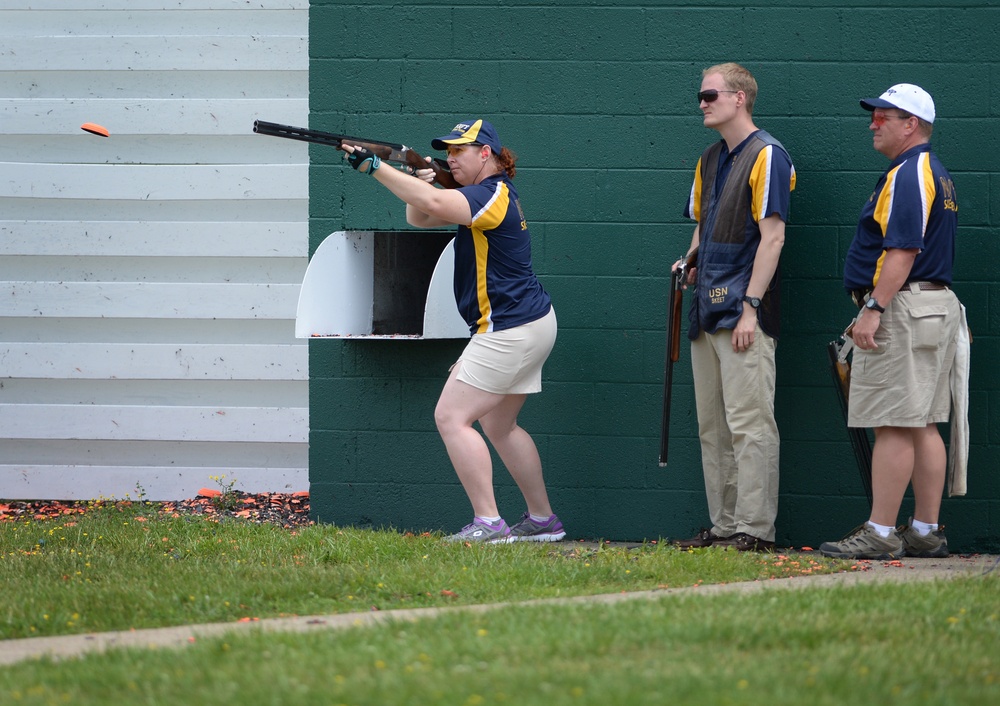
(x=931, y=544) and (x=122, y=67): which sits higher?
(x=122, y=67)

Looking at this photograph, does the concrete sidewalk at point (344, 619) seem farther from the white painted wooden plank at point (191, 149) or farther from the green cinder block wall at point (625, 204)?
the white painted wooden plank at point (191, 149)

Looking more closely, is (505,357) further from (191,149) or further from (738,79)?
(191,149)

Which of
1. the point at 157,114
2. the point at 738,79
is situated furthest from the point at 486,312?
the point at 157,114

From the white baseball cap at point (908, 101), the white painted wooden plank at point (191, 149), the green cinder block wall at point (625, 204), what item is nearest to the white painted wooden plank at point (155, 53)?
the white painted wooden plank at point (191, 149)

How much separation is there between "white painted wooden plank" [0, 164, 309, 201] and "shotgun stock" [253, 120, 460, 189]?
1.05 meters

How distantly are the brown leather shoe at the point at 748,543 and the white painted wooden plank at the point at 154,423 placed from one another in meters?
2.51

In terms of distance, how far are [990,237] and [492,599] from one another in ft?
10.1

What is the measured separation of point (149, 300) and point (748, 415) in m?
3.40

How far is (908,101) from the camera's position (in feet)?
18.1

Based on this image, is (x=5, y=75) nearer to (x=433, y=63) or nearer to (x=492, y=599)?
(x=433, y=63)

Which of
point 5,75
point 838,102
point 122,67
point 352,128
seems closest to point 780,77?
point 838,102

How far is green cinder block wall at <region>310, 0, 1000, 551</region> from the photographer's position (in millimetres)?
6074

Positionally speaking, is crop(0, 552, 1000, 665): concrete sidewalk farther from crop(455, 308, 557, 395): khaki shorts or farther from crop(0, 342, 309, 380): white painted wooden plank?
crop(0, 342, 309, 380): white painted wooden plank

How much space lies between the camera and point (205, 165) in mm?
7039
